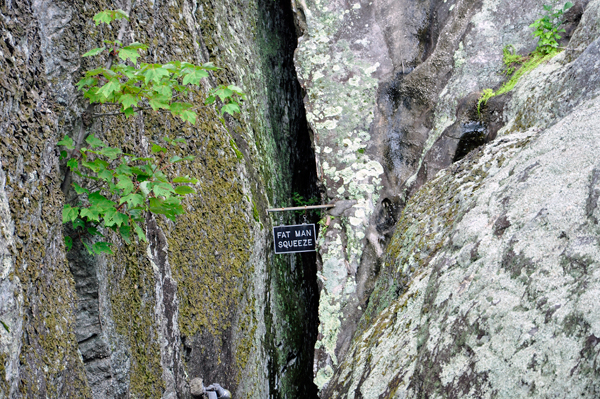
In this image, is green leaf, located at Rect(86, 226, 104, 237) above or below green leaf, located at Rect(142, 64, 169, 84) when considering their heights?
below

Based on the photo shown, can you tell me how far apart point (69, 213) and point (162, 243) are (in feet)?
3.68

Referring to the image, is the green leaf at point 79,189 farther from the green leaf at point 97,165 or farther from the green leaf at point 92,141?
the green leaf at point 92,141

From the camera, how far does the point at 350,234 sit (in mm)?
5602

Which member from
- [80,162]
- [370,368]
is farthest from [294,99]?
[370,368]

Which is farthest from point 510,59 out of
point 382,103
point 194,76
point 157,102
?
point 157,102

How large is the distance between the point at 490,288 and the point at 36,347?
6.52 ft

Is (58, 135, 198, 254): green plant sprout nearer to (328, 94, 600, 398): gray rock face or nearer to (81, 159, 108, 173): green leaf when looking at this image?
(81, 159, 108, 173): green leaf

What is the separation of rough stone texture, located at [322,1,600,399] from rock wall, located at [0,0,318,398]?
4.56 ft

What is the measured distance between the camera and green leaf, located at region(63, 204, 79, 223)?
2502 mm

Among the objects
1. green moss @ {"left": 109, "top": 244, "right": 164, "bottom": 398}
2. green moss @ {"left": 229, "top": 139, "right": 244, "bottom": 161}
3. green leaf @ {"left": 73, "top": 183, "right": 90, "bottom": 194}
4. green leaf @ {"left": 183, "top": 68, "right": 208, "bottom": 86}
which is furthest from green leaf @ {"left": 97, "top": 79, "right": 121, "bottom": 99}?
green moss @ {"left": 229, "top": 139, "right": 244, "bottom": 161}

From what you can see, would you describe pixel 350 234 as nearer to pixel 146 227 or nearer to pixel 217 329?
pixel 217 329

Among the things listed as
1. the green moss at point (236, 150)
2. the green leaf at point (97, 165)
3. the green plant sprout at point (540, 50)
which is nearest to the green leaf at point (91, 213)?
the green leaf at point (97, 165)

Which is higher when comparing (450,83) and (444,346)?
(450,83)

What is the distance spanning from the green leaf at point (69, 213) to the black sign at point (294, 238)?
2996 millimetres
